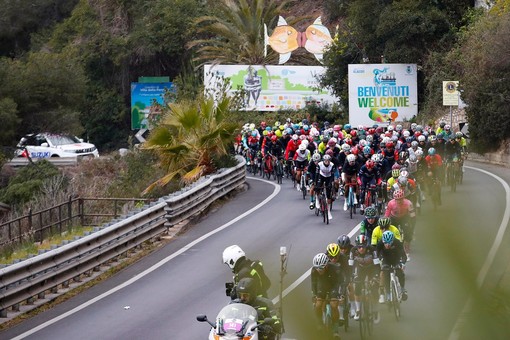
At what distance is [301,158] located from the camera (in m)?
28.5

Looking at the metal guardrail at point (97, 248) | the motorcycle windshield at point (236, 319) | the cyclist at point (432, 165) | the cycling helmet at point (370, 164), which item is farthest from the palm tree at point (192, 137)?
Result: the motorcycle windshield at point (236, 319)

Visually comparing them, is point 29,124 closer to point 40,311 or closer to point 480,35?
point 480,35

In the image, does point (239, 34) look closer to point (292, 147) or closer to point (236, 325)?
point (292, 147)

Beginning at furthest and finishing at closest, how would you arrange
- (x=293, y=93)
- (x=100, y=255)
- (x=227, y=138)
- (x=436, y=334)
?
(x=293, y=93)
(x=227, y=138)
(x=100, y=255)
(x=436, y=334)

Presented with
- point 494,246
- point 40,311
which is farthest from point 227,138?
point 494,246

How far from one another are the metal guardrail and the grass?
565 millimetres

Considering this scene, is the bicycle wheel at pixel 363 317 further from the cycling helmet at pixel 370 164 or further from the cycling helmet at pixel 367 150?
the cycling helmet at pixel 367 150

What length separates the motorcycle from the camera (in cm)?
980

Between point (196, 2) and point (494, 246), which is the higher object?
point (196, 2)

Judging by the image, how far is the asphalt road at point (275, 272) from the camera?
1.95 m

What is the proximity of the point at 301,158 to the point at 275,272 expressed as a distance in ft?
81.9

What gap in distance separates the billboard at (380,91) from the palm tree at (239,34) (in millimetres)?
9731

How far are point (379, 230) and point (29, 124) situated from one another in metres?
31.5

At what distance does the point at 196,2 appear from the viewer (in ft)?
207
